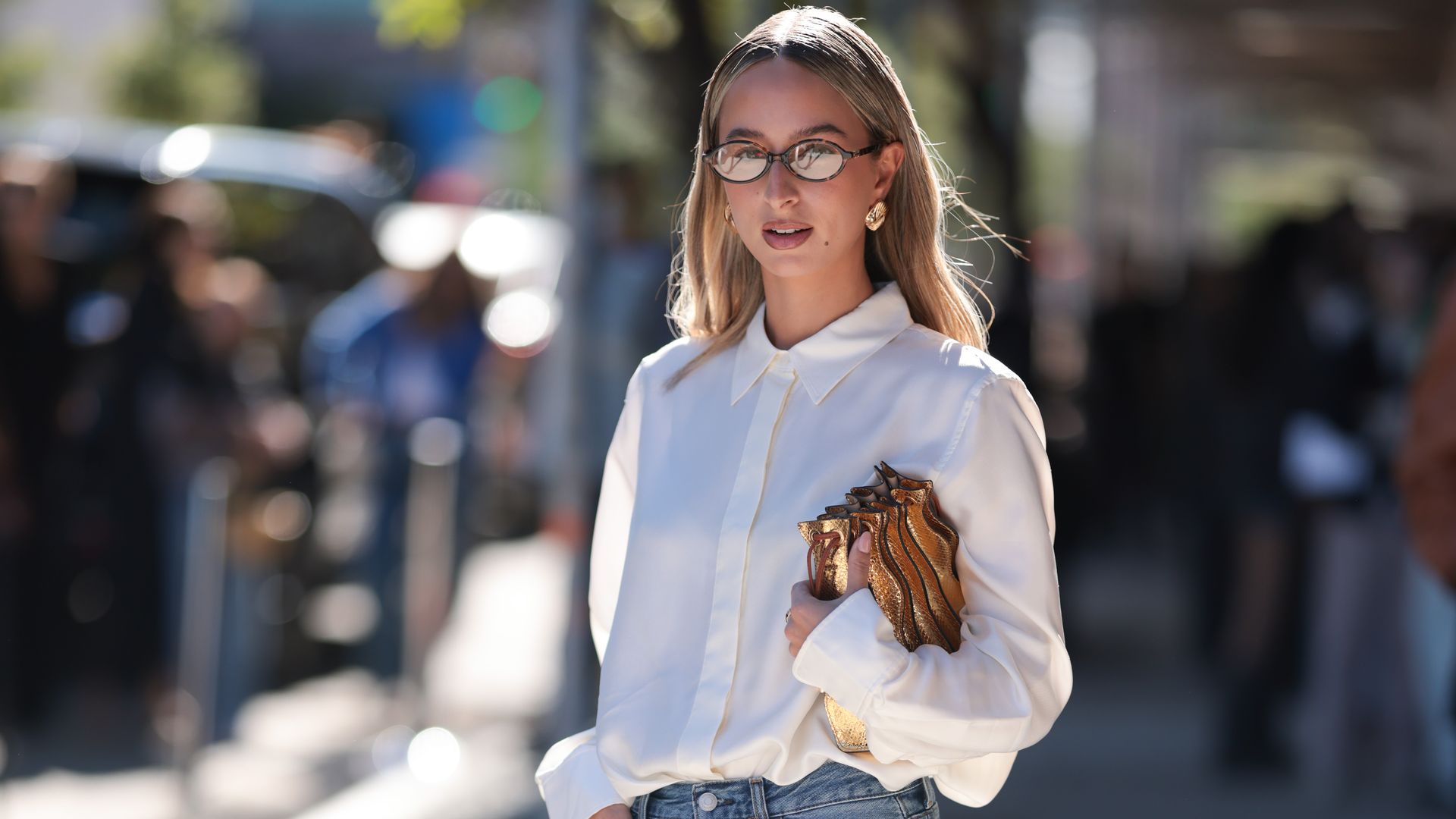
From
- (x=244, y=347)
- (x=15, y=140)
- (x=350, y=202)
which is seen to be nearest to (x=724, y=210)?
(x=244, y=347)

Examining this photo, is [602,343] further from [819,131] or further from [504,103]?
[504,103]

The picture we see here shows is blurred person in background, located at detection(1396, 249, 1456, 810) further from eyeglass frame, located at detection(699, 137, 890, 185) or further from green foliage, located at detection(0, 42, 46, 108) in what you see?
green foliage, located at detection(0, 42, 46, 108)

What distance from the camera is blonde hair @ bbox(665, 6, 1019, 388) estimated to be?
237 cm

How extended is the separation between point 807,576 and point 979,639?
23cm

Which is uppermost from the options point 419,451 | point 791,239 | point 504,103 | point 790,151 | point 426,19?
point 504,103

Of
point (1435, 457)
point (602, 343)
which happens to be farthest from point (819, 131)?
point (602, 343)

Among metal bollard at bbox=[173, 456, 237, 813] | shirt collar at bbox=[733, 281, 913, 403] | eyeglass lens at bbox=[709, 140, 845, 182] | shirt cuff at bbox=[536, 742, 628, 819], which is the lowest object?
metal bollard at bbox=[173, 456, 237, 813]

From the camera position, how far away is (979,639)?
2197 millimetres

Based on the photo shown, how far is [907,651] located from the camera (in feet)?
7.07

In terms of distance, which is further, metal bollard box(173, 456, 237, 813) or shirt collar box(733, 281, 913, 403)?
metal bollard box(173, 456, 237, 813)

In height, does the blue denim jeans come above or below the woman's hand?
below

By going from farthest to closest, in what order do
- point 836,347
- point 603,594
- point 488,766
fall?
point 488,766, point 603,594, point 836,347

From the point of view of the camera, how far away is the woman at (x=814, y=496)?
2.19 metres

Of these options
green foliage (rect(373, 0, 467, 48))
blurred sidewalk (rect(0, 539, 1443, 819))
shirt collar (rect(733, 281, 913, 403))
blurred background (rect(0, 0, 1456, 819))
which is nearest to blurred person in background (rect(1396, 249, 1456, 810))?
blurred background (rect(0, 0, 1456, 819))
